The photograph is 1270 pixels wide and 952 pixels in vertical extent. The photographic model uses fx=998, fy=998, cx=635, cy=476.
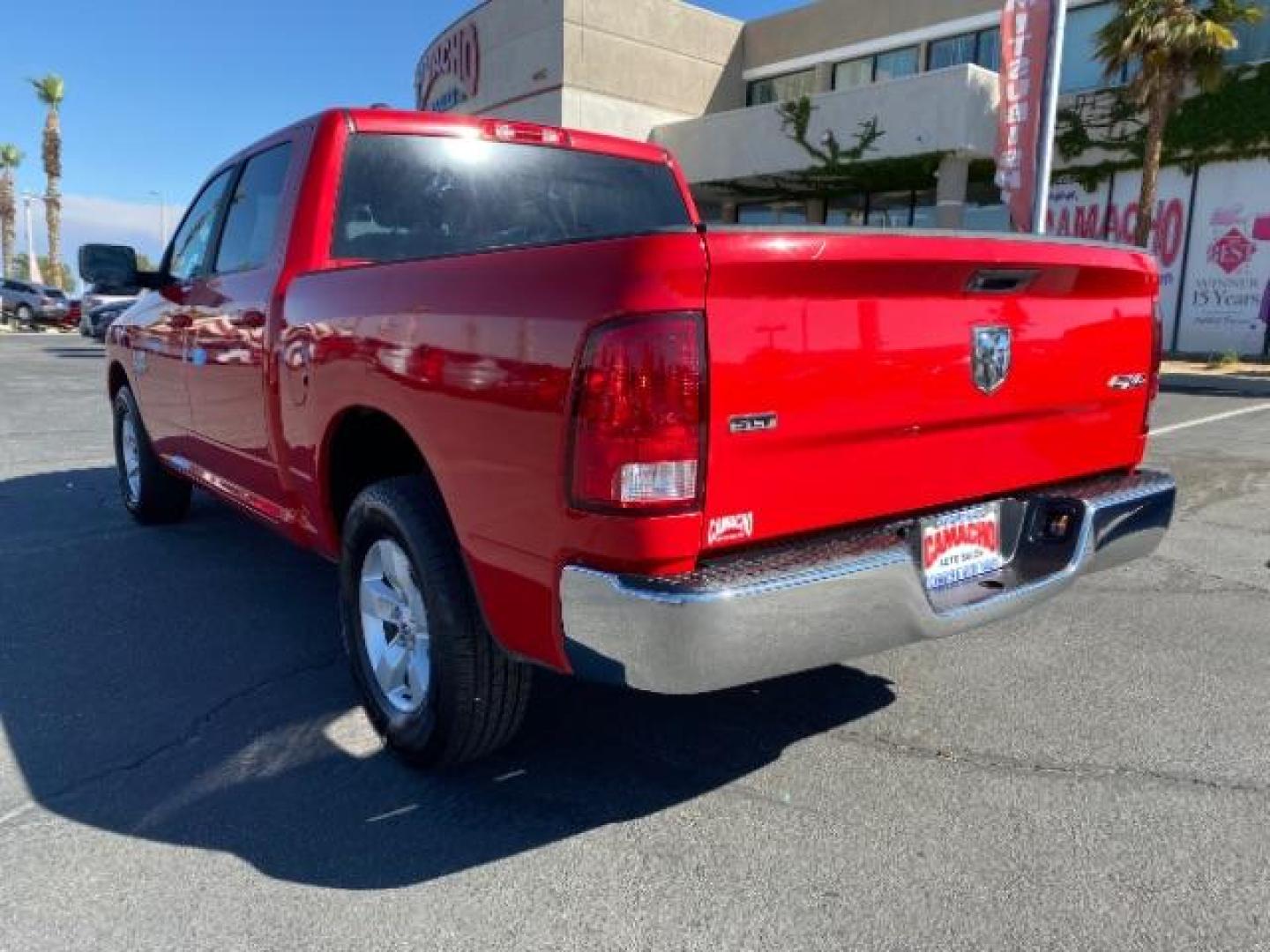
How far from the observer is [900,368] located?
2486 millimetres

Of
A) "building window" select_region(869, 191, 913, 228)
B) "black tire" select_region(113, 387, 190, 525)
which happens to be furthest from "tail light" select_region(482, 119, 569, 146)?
"building window" select_region(869, 191, 913, 228)

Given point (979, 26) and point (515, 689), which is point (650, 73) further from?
point (515, 689)

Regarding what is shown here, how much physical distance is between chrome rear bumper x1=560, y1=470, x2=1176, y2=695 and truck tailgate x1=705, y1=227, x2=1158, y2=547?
0.11 metres

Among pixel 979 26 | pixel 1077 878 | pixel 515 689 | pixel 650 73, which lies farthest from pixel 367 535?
pixel 650 73

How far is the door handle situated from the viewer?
3.62 meters

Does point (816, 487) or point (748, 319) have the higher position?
point (748, 319)

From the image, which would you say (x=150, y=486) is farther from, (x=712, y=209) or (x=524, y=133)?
(x=712, y=209)

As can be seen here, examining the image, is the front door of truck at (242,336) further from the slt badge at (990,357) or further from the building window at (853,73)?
the building window at (853,73)

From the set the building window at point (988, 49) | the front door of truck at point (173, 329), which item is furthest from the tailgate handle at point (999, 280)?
the building window at point (988, 49)

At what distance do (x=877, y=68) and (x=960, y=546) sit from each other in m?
26.2

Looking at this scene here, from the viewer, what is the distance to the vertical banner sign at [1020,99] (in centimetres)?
1548

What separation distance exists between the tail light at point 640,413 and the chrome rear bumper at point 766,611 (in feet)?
0.64

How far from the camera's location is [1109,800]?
274cm

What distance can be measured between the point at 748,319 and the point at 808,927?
4.43ft
